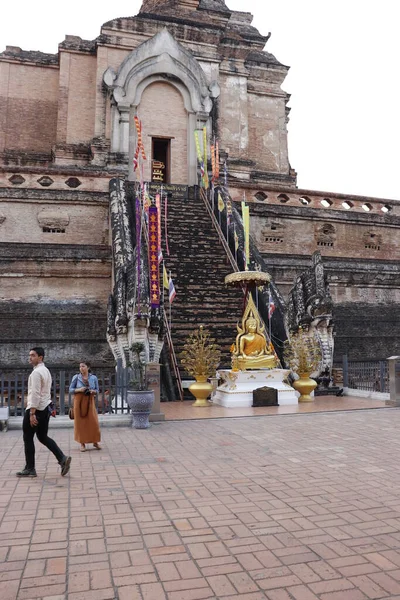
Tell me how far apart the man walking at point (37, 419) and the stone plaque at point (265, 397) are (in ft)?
20.5

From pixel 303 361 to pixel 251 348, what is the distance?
128cm

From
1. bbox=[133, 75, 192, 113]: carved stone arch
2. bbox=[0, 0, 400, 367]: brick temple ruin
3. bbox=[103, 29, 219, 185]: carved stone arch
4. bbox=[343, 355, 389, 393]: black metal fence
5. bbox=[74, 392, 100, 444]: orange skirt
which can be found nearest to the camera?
bbox=[74, 392, 100, 444]: orange skirt

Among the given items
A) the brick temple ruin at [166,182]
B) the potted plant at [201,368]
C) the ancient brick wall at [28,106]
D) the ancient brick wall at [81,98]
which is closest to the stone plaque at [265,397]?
the potted plant at [201,368]

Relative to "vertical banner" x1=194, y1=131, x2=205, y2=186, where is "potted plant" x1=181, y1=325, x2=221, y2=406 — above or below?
below

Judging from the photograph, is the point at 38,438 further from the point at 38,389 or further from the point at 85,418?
the point at 85,418

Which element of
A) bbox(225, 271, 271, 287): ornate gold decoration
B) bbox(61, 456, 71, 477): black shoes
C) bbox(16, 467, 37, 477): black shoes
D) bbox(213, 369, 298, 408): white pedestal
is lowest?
bbox(16, 467, 37, 477): black shoes

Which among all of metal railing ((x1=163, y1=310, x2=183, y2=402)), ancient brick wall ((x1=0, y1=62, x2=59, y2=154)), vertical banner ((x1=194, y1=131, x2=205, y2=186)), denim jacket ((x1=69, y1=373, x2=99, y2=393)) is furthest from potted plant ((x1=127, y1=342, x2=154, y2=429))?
ancient brick wall ((x1=0, y1=62, x2=59, y2=154))

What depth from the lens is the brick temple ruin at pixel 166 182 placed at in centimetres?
1620

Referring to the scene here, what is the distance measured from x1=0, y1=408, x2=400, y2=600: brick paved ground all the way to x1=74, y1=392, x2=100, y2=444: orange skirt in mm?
211

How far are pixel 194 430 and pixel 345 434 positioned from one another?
2439mm

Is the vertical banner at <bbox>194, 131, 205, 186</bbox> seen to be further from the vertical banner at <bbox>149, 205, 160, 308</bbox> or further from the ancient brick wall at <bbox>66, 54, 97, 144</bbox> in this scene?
the vertical banner at <bbox>149, 205, 160, 308</bbox>

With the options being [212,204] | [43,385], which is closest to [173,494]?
[43,385]

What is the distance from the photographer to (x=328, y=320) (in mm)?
13758

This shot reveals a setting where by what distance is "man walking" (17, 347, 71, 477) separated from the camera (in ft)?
19.1
